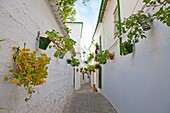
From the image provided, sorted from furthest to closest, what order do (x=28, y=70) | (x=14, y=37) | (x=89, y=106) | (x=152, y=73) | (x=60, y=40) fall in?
(x=89, y=106)
(x=60, y=40)
(x=152, y=73)
(x=14, y=37)
(x=28, y=70)

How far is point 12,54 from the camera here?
180cm

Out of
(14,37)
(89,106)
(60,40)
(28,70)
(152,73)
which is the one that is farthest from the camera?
(89,106)

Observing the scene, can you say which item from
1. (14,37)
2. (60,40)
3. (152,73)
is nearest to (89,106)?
(60,40)

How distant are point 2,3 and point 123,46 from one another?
269 cm

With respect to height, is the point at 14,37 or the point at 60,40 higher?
the point at 60,40

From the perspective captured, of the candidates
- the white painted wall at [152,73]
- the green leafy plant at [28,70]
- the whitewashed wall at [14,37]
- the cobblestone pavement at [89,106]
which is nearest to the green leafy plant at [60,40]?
the whitewashed wall at [14,37]

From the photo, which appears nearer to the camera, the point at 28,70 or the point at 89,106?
the point at 28,70

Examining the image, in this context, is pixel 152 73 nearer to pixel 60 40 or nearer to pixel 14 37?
pixel 60 40

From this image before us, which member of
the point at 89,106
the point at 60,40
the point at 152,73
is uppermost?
the point at 60,40

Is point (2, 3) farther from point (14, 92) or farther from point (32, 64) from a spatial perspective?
point (14, 92)

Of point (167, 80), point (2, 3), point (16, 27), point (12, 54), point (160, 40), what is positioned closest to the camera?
point (2, 3)

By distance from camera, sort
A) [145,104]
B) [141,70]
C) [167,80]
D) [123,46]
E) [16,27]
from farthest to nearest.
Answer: [123,46]
[141,70]
[145,104]
[167,80]
[16,27]

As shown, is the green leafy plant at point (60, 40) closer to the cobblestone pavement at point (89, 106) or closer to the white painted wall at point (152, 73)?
the white painted wall at point (152, 73)

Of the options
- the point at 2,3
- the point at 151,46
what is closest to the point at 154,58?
the point at 151,46
